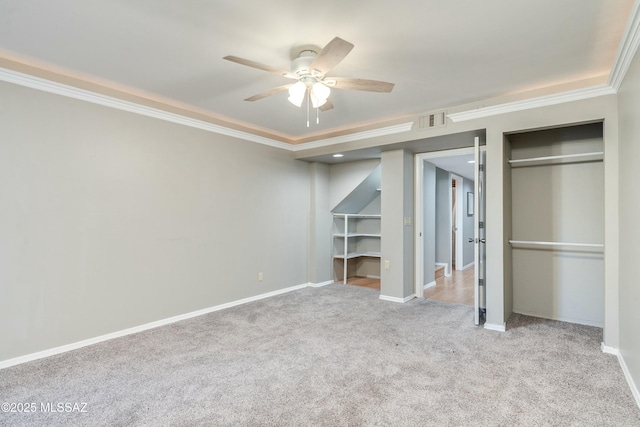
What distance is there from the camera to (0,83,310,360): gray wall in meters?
2.60

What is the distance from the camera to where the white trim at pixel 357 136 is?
398 centimetres

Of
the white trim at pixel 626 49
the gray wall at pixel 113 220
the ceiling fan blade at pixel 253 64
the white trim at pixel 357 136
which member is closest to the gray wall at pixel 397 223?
the white trim at pixel 357 136

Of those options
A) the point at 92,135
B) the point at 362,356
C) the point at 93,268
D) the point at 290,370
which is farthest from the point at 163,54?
the point at 362,356

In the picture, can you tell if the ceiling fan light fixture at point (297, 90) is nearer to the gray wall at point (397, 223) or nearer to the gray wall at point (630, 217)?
the gray wall at point (630, 217)

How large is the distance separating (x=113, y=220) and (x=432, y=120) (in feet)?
11.7

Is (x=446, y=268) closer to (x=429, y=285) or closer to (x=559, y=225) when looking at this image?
(x=429, y=285)

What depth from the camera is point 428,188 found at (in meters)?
5.02

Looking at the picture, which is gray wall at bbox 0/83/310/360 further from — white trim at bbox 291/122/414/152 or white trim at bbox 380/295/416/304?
white trim at bbox 380/295/416/304

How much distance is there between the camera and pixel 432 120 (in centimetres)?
374

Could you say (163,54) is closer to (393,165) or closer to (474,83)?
(474,83)

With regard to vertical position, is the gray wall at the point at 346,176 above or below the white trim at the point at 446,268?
above

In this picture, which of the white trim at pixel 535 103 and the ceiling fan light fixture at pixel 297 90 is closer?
the ceiling fan light fixture at pixel 297 90

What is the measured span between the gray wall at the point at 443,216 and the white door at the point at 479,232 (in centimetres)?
261

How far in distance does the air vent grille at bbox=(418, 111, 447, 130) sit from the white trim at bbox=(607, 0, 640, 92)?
4.63 feet
